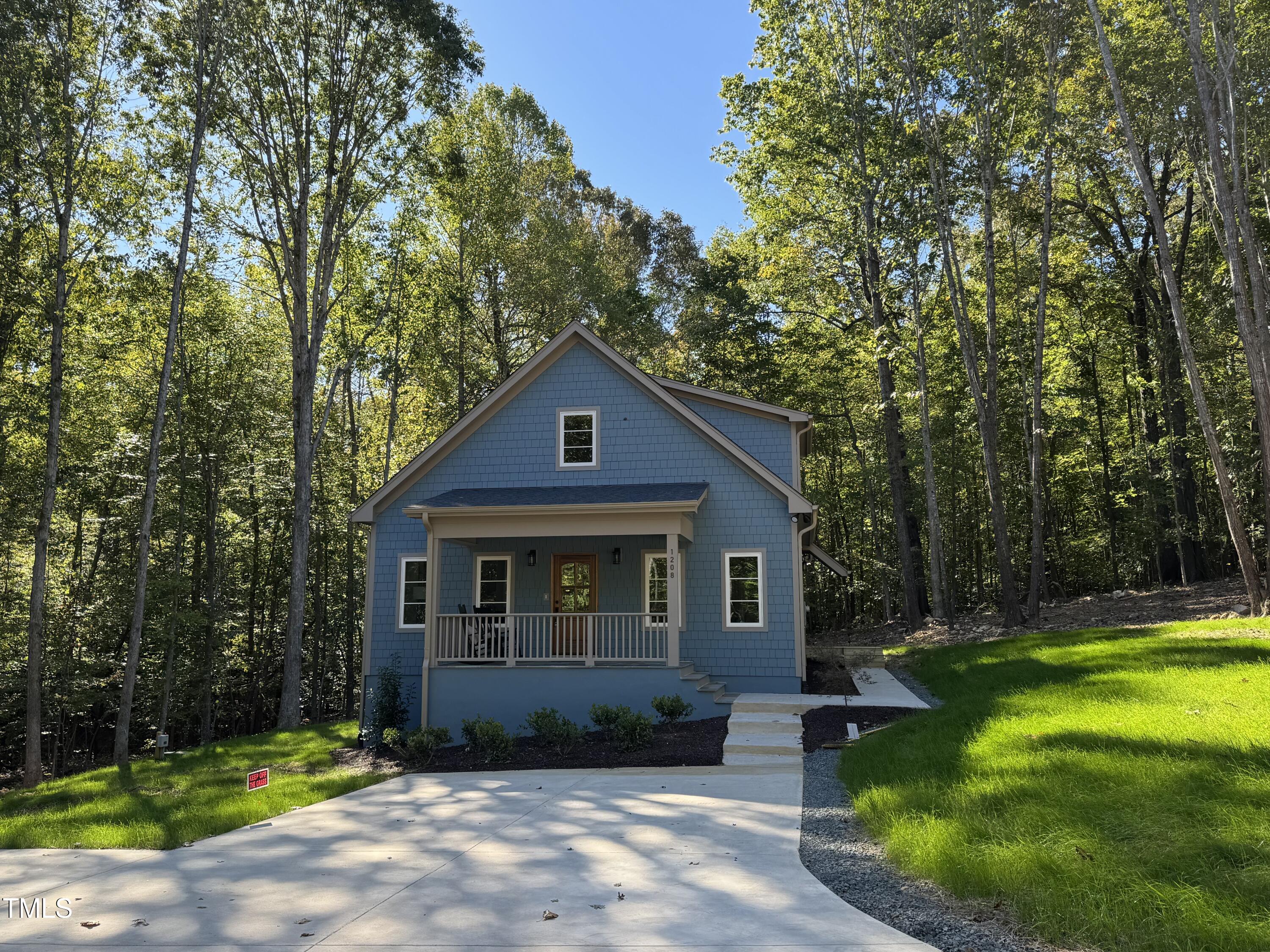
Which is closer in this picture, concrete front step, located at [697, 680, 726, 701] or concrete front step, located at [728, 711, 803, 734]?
concrete front step, located at [728, 711, 803, 734]

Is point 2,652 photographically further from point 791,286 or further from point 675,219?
point 675,219

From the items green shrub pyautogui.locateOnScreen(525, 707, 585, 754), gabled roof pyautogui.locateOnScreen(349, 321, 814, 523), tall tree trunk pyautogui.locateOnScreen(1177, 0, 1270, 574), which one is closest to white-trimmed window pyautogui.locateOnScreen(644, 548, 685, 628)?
gabled roof pyautogui.locateOnScreen(349, 321, 814, 523)

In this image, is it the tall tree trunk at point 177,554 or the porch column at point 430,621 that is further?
the tall tree trunk at point 177,554

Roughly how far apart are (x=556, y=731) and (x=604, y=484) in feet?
16.9

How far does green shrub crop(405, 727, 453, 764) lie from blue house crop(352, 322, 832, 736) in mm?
1495

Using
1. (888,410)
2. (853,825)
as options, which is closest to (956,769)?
(853,825)

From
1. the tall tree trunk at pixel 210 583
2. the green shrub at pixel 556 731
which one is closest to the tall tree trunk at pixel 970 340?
the green shrub at pixel 556 731

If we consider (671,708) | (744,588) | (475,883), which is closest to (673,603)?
(671,708)

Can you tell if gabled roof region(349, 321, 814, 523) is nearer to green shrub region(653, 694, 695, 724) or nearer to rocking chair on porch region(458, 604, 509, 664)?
rocking chair on porch region(458, 604, 509, 664)

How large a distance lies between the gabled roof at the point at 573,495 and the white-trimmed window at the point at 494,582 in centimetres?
139

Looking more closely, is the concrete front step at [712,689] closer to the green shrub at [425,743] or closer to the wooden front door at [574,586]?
the wooden front door at [574,586]

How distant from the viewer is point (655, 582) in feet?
47.1

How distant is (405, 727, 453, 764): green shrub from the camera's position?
33.9 ft

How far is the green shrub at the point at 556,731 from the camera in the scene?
10273 millimetres
